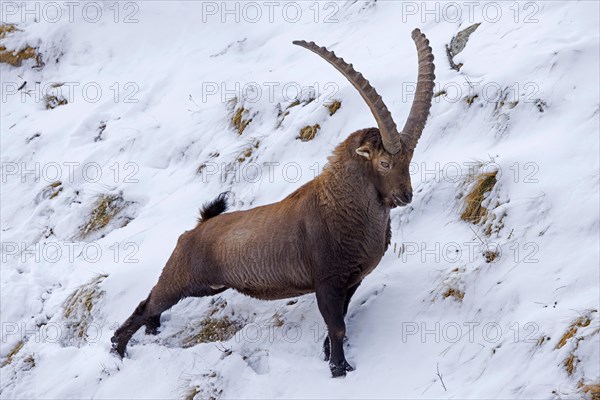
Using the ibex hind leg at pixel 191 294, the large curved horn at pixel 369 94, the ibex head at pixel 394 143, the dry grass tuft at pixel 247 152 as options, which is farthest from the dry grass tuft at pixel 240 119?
the large curved horn at pixel 369 94

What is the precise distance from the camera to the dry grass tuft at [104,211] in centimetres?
1018

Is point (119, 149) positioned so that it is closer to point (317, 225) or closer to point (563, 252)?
point (317, 225)

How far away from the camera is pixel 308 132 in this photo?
956cm

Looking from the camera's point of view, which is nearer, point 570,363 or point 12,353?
point 570,363

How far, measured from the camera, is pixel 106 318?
8578 millimetres

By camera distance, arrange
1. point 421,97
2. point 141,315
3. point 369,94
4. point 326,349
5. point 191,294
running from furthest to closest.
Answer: point 141,315, point 191,294, point 326,349, point 421,97, point 369,94

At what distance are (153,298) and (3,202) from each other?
471cm

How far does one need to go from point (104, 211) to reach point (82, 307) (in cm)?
198

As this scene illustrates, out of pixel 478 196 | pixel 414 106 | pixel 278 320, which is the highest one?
pixel 414 106

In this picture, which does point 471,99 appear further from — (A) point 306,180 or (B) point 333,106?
(A) point 306,180

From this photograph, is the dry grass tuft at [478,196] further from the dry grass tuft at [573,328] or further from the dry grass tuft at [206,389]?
the dry grass tuft at [206,389]

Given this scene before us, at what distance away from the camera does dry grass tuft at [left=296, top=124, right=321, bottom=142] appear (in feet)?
31.2

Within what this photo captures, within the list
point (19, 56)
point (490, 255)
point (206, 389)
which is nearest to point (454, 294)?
point (490, 255)

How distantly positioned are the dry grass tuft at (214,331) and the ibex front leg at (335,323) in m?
1.42
